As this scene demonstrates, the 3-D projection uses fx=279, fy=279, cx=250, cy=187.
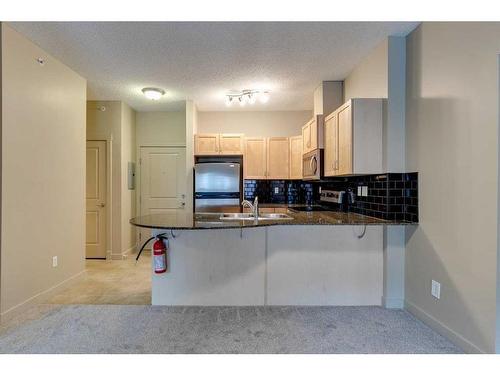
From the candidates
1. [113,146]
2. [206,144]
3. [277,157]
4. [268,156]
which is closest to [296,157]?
[277,157]

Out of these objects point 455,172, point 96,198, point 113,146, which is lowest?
point 96,198

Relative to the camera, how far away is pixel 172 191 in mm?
5184

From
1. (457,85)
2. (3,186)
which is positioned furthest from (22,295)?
(457,85)

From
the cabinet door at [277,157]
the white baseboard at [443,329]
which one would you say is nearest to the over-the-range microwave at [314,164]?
the cabinet door at [277,157]

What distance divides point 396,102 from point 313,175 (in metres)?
1.34

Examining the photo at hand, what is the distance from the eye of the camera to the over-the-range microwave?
3.51 metres

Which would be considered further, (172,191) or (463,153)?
(172,191)

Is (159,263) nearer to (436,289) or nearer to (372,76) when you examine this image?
(436,289)

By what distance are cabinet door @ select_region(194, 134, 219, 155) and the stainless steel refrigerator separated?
10.3 inches

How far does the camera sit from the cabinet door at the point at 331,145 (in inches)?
122

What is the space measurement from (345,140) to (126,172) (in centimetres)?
361

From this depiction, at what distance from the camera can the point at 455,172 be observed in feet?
6.65

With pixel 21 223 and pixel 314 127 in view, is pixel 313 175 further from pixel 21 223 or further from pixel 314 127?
pixel 21 223

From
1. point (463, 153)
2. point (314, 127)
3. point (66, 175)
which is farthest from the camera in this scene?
point (314, 127)
